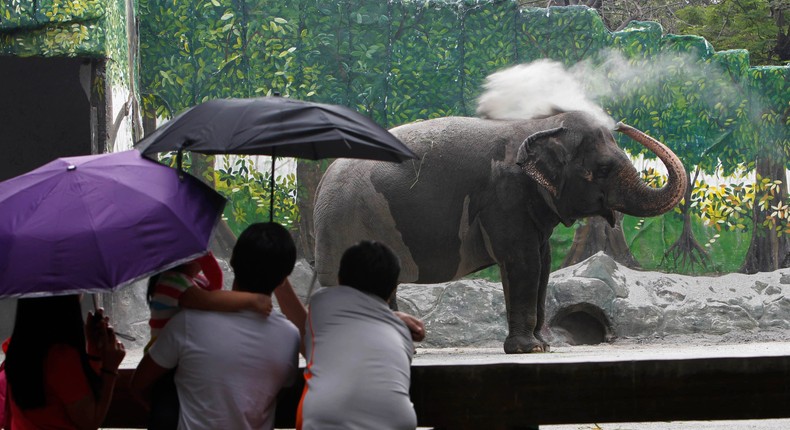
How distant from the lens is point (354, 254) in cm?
376

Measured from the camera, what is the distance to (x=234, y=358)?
11.9 feet

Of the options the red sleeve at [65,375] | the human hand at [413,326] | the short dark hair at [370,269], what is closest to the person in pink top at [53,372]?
the red sleeve at [65,375]

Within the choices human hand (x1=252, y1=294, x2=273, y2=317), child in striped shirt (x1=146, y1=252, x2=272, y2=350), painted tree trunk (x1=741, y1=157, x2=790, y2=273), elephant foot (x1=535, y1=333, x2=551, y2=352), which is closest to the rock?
painted tree trunk (x1=741, y1=157, x2=790, y2=273)

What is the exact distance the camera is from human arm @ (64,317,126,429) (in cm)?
365

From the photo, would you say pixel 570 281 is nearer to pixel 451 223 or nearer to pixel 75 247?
pixel 451 223

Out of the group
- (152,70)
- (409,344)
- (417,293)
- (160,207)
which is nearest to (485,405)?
(409,344)

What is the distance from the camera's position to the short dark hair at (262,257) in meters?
3.72

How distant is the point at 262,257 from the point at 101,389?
0.60m

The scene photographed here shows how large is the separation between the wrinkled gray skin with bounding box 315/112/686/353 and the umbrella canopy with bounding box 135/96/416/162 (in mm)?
5752

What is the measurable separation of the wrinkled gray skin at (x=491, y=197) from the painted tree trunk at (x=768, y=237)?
398 centimetres

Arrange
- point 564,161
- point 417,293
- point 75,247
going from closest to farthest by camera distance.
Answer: point 75,247, point 564,161, point 417,293

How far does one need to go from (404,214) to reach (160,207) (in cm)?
649

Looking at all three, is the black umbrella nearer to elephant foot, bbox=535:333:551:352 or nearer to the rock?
elephant foot, bbox=535:333:551:352

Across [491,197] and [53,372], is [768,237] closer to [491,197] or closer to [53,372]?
[491,197]
